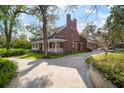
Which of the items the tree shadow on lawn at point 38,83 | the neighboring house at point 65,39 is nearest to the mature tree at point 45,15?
the neighboring house at point 65,39

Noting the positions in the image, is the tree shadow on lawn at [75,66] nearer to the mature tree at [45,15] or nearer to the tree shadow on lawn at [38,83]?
the tree shadow on lawn at [38,83]

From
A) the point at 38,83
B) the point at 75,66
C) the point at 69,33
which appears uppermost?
the point at 69,33

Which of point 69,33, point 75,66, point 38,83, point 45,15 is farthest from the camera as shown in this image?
point 69,33

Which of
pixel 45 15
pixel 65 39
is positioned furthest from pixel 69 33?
pixel 45 15

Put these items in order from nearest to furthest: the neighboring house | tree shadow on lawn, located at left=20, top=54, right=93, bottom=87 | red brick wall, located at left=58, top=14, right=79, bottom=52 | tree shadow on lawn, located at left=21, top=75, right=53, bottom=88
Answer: tree shadow on lawn, located at left=21, top=75, right=53, bottom=88 → tree shadow on lawn, located at left=20, top=54, right=93, bottom=87 → the neighboring house → red brick wall, located at left=58, top=14, right=79, bottom=52

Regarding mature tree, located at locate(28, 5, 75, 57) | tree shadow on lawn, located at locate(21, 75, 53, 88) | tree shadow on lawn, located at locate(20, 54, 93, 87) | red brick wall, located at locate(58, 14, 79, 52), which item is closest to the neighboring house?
red brick wall, located at locate(58, 14, 79, 52)

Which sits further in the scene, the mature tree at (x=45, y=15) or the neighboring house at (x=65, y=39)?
the neighboring house at (x=65, y=39)

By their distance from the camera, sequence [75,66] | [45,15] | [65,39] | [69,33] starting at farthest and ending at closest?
[69,33]
[65,39]
[45,15]
[75,66]

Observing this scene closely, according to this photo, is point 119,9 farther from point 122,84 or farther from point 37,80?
→ point 37,80

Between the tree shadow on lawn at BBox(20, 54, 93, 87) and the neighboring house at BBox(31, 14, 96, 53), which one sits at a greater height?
the neighboring house at BBox(31, 14, 96, 53)

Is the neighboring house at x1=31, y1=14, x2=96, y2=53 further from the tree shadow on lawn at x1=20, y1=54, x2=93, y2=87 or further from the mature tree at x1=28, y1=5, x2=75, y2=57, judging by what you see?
the tree shadow on lawn at x1=20, y1=54, x2=93, y2=87

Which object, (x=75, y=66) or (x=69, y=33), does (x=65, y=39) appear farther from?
(x=75, y=66)

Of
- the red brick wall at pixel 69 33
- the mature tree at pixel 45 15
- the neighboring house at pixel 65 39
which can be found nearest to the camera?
the mature tree at pixel 45 15
